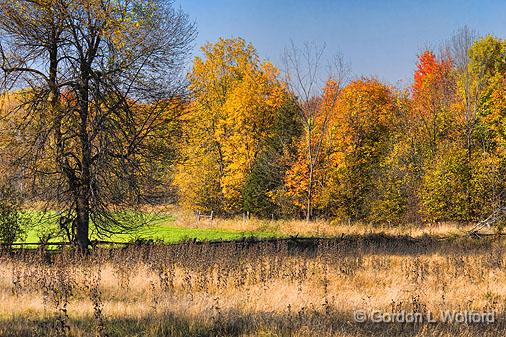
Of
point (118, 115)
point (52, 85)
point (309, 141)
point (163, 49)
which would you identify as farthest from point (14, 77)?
point (309, 141)

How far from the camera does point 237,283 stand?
11.6 m

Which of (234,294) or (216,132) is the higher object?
(216,132)

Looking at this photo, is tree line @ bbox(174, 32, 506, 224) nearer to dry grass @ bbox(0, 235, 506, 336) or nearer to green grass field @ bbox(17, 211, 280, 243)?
green grass field @ bbox(17, 211, 280, 243)

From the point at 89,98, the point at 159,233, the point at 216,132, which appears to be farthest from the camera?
the point at 216,132

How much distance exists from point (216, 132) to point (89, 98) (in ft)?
69.1

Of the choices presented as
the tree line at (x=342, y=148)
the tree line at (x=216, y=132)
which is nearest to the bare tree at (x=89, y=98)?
the tree line at (x=216, y=132)

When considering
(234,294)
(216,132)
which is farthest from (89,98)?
(216,132)

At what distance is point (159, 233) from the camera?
1140 inches

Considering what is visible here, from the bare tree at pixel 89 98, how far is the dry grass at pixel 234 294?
203cm

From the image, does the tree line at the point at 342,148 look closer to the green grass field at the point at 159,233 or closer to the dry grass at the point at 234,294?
the green grass field at the point at 159,233

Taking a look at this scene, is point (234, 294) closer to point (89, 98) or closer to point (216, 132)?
point (89, 98)

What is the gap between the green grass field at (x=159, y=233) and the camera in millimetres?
16403

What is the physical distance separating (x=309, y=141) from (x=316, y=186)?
3308mm

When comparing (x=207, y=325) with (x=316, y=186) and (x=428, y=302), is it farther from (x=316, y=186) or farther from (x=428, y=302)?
(x=316, y=186)
